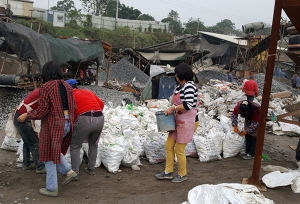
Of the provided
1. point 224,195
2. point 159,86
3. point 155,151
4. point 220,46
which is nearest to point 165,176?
point 155,151

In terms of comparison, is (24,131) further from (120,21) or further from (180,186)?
(120,21)

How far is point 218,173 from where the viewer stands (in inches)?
179

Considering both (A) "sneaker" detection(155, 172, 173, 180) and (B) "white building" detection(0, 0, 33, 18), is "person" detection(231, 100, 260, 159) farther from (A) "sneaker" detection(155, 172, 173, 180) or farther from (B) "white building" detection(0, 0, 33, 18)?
(B) "white building" detection(0, 0, 33, 18)

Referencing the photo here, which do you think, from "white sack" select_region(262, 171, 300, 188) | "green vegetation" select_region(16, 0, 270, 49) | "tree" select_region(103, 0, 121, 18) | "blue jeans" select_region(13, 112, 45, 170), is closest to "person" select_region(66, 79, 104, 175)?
"blue jeans" select_region(13, 112, 45, 170)

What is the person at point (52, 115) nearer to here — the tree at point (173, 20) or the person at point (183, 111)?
the person at point (183, 111)

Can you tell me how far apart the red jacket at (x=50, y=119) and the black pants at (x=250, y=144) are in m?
3.22

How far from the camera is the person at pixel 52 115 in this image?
10.9ft

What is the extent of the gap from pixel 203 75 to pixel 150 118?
11.7 meters

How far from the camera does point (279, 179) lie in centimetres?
402

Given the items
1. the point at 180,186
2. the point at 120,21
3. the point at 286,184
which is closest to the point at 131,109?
the point at 180,186

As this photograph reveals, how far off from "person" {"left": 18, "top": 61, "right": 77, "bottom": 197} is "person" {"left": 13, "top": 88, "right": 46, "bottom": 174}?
202 millimetres

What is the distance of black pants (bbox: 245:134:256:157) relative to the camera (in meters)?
5.19

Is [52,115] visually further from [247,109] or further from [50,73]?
[247,109]

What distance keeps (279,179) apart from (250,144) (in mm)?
1272
